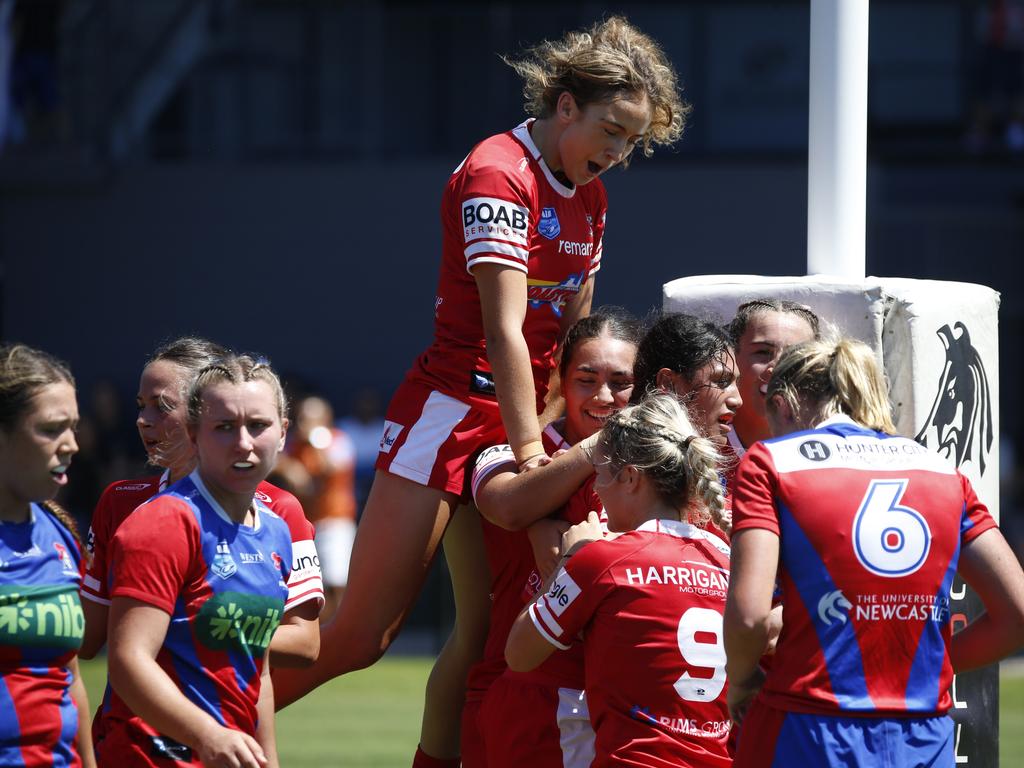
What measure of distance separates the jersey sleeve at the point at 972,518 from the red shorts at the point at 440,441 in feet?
4.71

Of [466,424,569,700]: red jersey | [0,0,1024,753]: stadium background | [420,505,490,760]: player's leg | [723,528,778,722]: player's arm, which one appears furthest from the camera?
[0,0,1024,753]: stadium background

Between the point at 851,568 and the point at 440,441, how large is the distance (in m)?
1.46

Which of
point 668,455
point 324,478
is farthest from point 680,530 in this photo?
point 324,478

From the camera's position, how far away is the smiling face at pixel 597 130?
408 cm

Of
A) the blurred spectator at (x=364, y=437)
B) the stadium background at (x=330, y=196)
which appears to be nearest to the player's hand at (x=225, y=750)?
the blurred spectator at (x=364, y=437)

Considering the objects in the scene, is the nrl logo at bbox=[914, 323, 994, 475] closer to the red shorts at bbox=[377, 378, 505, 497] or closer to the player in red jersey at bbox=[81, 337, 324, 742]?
the red shorts at bbox=[377, 378, 505, 497]

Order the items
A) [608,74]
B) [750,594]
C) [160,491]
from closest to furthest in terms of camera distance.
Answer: [750,594] < [160,491] < [608,74]

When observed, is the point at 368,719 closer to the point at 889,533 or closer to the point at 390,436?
the point at 390,436

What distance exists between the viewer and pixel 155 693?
3.10 metres

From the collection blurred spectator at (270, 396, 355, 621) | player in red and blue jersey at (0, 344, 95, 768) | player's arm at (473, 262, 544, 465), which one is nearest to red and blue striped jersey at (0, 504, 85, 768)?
player in red and blue jersey at (0, 344, 95, 768)

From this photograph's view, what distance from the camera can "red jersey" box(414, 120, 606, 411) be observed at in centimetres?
404

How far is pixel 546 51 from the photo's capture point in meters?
4.22

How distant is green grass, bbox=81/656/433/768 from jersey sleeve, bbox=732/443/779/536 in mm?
5022

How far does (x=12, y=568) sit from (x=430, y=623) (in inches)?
364
